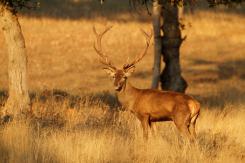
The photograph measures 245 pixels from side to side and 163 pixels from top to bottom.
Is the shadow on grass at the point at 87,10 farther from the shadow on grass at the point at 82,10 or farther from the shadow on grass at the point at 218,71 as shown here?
the shadow on grass at the point at 218,71

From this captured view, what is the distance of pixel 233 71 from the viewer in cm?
3212

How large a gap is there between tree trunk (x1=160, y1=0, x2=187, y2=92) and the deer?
200 inches

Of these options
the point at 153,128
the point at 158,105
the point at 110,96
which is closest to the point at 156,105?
the point at 158,105

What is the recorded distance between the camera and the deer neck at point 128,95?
1419 centimetres

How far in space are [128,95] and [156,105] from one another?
34.7 inches

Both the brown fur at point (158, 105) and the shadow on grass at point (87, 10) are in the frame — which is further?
the shadow on grass at point (87, 10)

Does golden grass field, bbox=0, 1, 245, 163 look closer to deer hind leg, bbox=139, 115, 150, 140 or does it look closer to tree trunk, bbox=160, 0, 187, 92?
deer hind leg, bbox=139, 115, 150, 140

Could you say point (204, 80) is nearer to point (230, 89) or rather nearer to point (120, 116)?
point (230, 89)

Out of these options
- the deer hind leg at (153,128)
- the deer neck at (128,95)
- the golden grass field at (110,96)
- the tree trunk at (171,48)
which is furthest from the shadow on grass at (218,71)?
the deer hind leg at (153,128)

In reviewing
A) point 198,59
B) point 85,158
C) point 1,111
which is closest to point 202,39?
point 198,59

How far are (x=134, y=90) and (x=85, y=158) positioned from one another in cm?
323

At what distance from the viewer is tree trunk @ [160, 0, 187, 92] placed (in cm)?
1959

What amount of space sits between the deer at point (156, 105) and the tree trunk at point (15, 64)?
2237mm

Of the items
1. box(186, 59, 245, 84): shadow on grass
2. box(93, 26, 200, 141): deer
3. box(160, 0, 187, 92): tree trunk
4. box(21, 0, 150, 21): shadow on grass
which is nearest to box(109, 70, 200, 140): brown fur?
box(93, 26, 200, 141): deer
